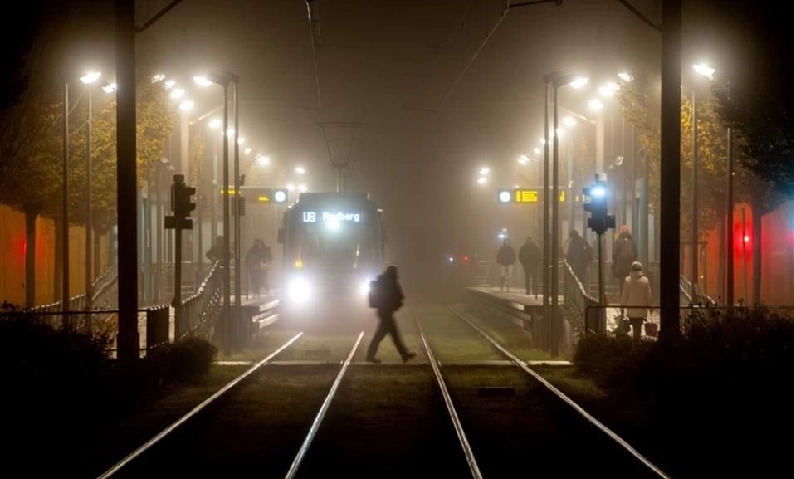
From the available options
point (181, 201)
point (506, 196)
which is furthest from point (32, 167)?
point (506, 196)

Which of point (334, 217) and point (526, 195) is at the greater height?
point (526, 195)

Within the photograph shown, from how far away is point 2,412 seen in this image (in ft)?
53.2

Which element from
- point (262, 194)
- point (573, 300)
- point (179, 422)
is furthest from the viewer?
point (262, 194)

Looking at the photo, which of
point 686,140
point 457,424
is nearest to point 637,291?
point 457,424

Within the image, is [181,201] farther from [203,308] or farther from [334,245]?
[334,245]

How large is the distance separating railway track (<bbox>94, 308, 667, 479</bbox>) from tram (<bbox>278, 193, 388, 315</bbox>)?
18624 millimetres

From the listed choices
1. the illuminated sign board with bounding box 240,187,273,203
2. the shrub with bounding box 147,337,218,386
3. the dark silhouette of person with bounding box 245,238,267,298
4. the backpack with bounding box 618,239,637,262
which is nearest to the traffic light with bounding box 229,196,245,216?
the backpack with bounding box 618,239,637,262

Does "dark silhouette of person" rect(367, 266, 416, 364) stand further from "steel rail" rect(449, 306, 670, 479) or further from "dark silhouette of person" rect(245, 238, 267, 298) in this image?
"dark silhouette of person" rect(245, 238, 267, 298)

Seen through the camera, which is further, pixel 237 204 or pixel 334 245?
pixel 334 245

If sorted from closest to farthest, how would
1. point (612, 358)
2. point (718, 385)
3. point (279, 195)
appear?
point (718, 385) < point (612, 358) < point (279, 195)

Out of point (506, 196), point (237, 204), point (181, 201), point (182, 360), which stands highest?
point (506, 196)

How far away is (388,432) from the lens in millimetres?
16547

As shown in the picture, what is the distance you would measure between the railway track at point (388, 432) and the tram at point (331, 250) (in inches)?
733

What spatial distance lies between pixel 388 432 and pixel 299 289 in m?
28.2
